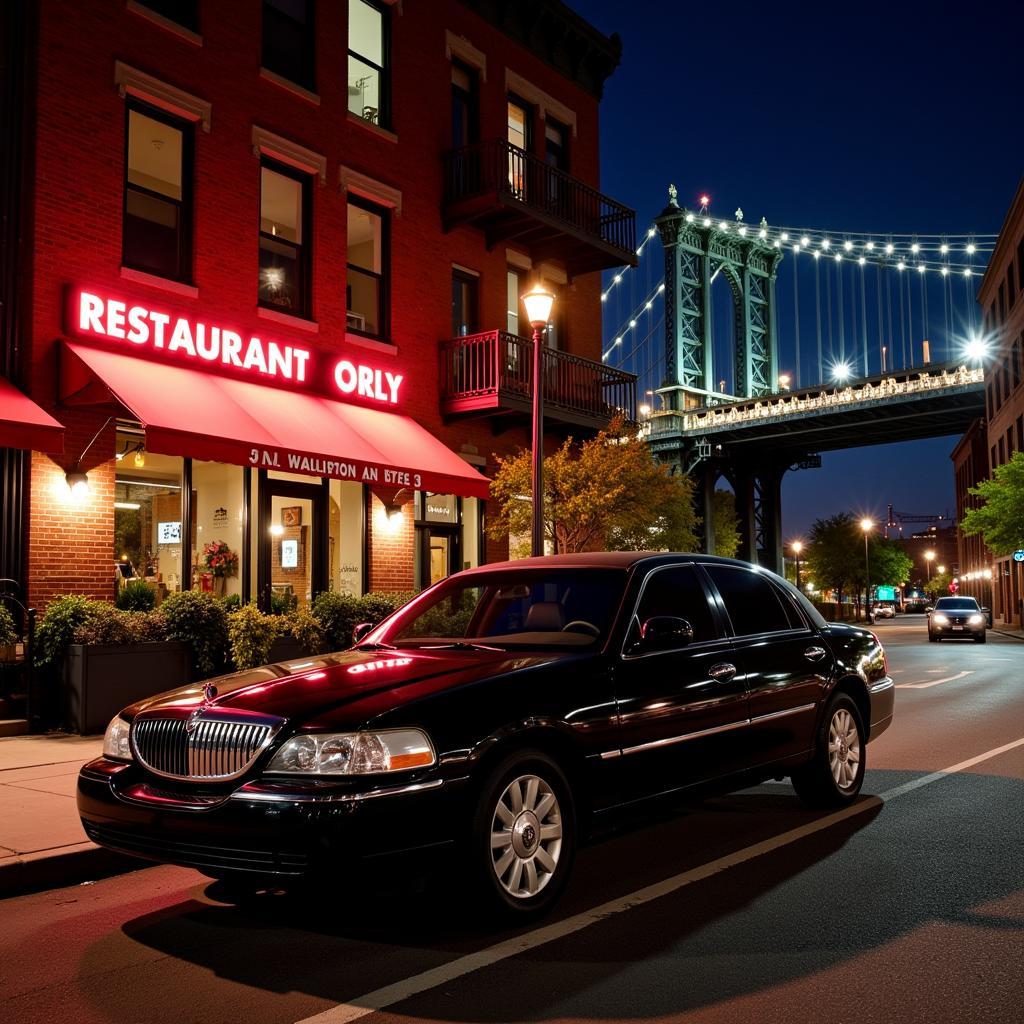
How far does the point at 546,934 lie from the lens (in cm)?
475

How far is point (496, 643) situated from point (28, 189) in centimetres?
980

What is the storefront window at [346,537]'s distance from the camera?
16891 mm

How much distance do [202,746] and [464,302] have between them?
52.3 ft

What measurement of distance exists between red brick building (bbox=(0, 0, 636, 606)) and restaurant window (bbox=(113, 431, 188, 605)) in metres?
0.03

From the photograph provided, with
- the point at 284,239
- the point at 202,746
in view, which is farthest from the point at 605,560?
the point at 284,239

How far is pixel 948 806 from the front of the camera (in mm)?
7441

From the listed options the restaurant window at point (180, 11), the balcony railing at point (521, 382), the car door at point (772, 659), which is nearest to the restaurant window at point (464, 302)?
the balcony railing at point (521, 382)

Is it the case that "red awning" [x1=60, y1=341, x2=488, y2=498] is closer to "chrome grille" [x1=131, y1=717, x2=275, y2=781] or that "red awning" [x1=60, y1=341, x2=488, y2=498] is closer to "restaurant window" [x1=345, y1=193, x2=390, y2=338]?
"restaurant window" [x1=345, y1=193, x2=390, y2=338]

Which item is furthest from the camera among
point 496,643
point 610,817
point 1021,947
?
point 496,643

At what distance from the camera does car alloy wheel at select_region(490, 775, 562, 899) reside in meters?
4.76

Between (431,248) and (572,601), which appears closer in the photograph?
(572,601)

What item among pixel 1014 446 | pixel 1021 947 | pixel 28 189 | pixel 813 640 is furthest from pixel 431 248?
pixel 1014 446

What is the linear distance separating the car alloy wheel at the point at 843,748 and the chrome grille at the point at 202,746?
4125 millimetres

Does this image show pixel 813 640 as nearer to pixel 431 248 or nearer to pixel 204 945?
pixel 204 945
